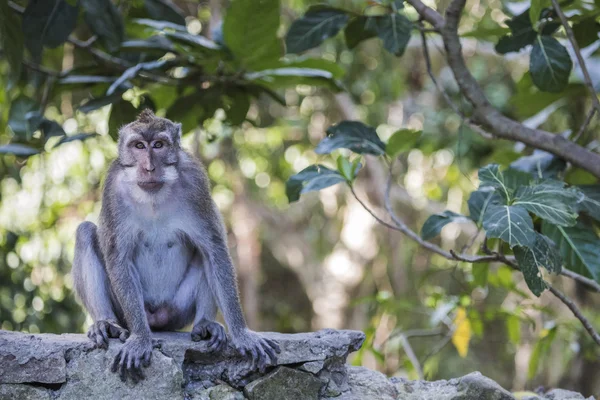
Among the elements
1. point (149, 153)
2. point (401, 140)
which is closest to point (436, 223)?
point (401, 140)

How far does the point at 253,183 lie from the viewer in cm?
1248

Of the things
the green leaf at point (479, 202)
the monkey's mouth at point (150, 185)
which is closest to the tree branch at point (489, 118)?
the green leaf at point (479, 202)

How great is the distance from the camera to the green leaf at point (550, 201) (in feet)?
12.8

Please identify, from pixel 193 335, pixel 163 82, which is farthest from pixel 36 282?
pixel 193 335

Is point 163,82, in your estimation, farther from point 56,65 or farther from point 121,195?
point 56,65

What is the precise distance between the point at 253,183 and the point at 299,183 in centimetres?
771

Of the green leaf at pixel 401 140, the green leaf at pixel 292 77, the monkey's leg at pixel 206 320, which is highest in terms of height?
the green leaf at pixel 292 77

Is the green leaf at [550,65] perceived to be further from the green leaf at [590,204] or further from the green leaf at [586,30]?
the green leaf at [590,204]

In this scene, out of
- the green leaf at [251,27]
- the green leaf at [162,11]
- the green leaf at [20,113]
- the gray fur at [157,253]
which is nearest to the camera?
the gray fur at [157,253]

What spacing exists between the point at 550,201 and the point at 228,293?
71.7 inches

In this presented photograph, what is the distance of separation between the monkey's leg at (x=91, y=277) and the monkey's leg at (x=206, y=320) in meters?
0.49

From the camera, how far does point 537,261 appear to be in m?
3.99

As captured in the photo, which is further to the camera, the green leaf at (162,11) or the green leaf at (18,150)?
the green leaf at (162,11)

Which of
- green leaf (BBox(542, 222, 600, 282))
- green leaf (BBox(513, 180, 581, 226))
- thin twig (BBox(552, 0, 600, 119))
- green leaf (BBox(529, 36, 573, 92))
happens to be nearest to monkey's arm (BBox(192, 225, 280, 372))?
green leaf (BBox(513, 180, 581, 226))
